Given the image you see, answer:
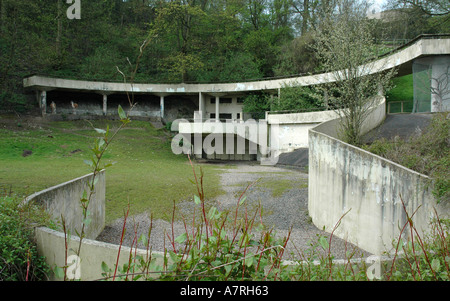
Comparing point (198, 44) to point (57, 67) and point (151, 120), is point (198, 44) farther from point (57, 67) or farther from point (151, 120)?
point (57, 67)

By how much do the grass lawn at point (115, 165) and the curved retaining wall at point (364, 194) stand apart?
516 centimetres

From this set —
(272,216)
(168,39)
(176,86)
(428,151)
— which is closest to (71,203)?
(272,216)

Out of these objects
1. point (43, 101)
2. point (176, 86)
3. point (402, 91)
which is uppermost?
point (176, 86)

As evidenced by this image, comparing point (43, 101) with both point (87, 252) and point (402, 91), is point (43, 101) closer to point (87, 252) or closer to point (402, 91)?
point (87, 252)

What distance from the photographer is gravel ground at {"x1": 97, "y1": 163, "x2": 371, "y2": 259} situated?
33.5 ft

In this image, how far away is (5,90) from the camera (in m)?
32.2

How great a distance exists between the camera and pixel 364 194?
31.0ft

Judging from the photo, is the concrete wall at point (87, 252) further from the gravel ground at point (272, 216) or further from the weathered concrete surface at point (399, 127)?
the weathered concrete surface at point (399, 127)

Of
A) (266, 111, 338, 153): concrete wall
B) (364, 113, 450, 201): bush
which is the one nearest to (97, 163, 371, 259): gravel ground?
(364, 113, 450, 201): bush

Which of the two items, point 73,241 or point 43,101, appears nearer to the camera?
point 73,241

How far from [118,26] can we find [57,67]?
42.4 feet

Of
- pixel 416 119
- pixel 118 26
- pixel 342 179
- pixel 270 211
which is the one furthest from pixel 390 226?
pixel 118 26

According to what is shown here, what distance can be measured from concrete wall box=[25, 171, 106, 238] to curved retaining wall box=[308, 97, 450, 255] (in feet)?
21.2

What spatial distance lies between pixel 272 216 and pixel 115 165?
43.1ft
